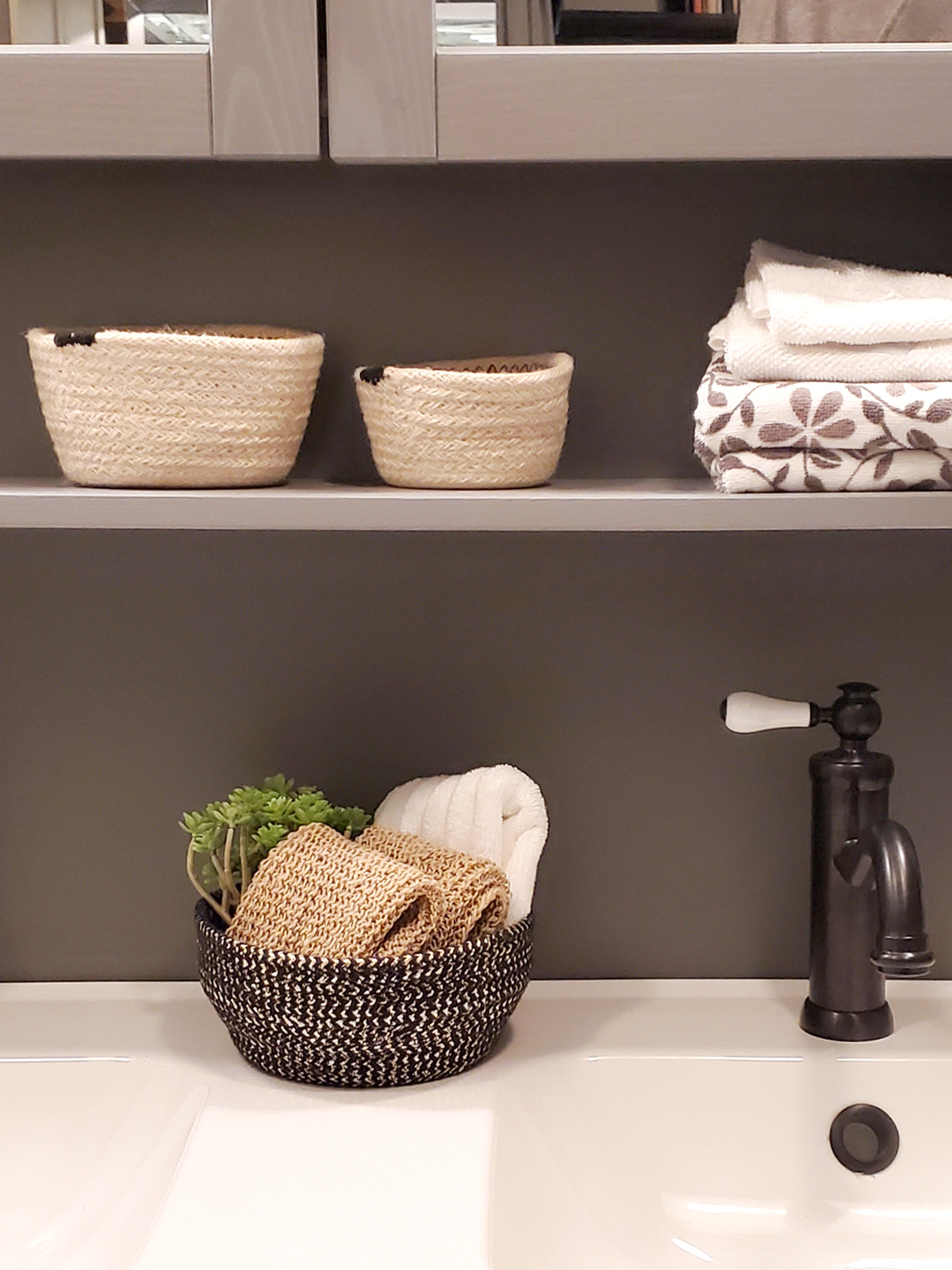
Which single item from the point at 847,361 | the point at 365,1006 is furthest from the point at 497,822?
the point at 847,361

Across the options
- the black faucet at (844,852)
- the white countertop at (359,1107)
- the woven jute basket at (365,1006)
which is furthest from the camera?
the black faucet at (844,852)

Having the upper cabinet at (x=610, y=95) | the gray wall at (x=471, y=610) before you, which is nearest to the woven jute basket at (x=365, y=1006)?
the gray wall at (x=471, y=610)

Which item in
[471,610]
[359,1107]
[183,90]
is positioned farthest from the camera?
[471,610]

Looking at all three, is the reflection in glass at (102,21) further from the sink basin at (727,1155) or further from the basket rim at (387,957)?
the sink basin at (727,1155)

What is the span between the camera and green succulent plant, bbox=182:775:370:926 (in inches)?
38.1

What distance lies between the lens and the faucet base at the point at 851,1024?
3.30ft

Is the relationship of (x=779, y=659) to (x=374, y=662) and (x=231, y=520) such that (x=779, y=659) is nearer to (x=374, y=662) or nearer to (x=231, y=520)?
(x=374, y=662)

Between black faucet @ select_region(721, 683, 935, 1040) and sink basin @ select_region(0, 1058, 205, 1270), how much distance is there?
1.56 ft

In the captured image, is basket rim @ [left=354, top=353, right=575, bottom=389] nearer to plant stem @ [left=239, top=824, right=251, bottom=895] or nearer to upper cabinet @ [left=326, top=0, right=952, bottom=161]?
upper cabinet @ [left=326, top=0, right=952, bottom=161]

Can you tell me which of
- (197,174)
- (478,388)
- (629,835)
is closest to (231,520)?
(478,388)

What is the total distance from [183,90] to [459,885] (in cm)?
55

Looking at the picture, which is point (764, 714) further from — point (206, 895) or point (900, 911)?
point (206, 895)

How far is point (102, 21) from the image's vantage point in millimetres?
829

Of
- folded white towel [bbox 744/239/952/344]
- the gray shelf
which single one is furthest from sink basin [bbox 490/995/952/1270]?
folded white towel [bbox 744/239/952/344]
